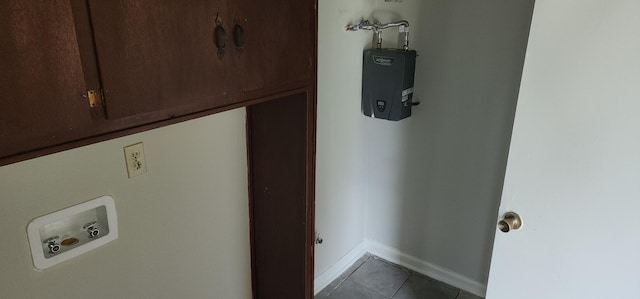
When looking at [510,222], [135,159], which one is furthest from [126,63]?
[510,222]

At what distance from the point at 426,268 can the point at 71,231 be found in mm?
Answer: 1826

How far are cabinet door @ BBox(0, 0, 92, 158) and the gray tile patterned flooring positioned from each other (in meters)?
1.77

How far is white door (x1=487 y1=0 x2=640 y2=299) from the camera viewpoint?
112 cm

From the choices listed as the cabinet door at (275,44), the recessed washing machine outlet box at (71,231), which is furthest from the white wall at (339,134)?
the recessed washing machine outlet box at (71,231)

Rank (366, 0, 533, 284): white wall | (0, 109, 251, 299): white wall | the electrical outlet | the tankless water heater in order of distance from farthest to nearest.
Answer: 1. the tankless water heater
2. (366, 0, 533, 284): white wall
3. the electrical outlet
4. (0, 109, 251, 299): white wall

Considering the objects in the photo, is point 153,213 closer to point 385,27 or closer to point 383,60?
point 383,60

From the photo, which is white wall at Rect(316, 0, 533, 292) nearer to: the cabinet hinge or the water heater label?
the water heater label

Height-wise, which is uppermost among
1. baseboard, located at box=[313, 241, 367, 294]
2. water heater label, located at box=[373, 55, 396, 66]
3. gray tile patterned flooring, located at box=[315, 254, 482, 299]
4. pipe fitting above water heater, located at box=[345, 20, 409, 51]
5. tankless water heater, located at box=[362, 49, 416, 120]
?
pipe fitting above water heater, located at box=[345, 20, 409, 51]

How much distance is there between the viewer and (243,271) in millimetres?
1876

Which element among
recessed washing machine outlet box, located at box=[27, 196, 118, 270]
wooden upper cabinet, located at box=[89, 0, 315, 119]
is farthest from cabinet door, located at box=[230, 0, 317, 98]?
recessed washing machine outlet box, located at box=[27, 196, 118, 270]

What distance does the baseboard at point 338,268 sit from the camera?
7.57 feet

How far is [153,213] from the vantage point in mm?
1444

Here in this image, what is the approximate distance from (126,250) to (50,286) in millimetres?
227

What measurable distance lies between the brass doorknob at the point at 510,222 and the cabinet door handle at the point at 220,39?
98 centimetres
